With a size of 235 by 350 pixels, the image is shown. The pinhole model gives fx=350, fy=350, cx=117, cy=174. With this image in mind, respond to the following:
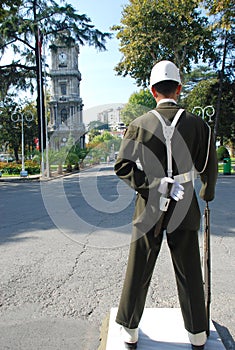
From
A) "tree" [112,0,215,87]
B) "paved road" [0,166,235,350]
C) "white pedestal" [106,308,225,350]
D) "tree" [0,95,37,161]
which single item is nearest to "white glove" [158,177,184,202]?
"white pedestal" [106,308,225,350]

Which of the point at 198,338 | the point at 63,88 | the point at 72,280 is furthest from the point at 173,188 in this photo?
the point at 63,88

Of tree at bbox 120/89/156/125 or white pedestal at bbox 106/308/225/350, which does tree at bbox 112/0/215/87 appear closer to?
tree at bbox 120/89/156/125

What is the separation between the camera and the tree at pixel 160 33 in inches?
948

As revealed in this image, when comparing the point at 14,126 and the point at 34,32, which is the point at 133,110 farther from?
the point at 14,126

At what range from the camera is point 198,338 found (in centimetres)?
250

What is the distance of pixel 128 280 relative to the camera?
2525 mm

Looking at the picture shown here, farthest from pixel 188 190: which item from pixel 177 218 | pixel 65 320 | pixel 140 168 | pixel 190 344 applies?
pixel 65 320

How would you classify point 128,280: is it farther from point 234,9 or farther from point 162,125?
point 234,9

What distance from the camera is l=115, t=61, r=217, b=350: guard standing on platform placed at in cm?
239

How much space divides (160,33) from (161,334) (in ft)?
79.6

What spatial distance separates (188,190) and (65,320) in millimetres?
1712

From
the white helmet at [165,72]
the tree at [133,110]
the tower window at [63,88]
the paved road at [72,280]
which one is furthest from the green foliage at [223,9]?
the tower window at [63,88]

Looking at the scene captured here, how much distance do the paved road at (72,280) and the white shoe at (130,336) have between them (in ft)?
1.07

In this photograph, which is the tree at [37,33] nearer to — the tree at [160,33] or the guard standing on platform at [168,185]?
the tree at [160,33]
